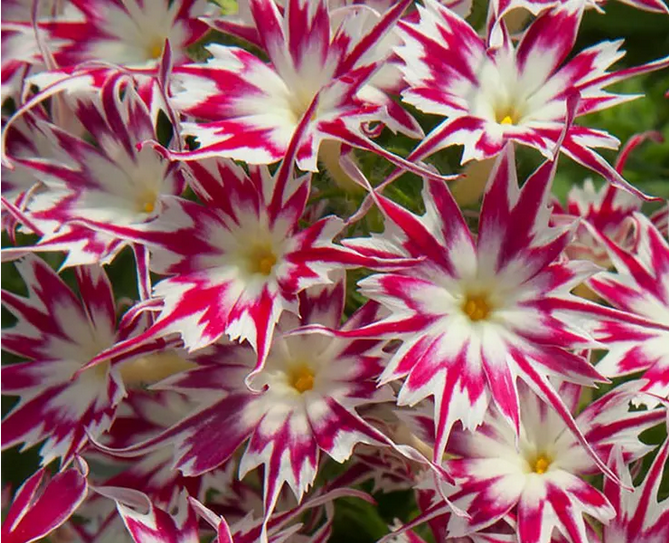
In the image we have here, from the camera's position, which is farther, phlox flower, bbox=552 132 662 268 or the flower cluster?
phlox flower, bbox=552 132 662 268

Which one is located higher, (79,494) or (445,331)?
(445,331)

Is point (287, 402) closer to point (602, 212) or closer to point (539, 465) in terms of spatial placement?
point (539, 465)

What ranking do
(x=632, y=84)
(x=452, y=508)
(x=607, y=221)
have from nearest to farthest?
(x=452, y=508) → (x=607, y=221) → (x=632, y=84)

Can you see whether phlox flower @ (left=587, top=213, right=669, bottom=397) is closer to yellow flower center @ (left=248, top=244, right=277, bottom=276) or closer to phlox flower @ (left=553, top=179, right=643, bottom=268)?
phlox flower @ (left=553, top=179, right=643, bottom=268)

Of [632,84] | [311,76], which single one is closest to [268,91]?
[311,76]

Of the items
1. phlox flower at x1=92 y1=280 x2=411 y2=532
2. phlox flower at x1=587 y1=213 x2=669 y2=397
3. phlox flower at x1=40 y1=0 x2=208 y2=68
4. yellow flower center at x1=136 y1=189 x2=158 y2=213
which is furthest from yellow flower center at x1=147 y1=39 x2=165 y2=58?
phlox flower at x1=587 y1=213 x2=669 y2=397

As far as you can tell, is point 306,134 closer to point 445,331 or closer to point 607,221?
point 445,331
